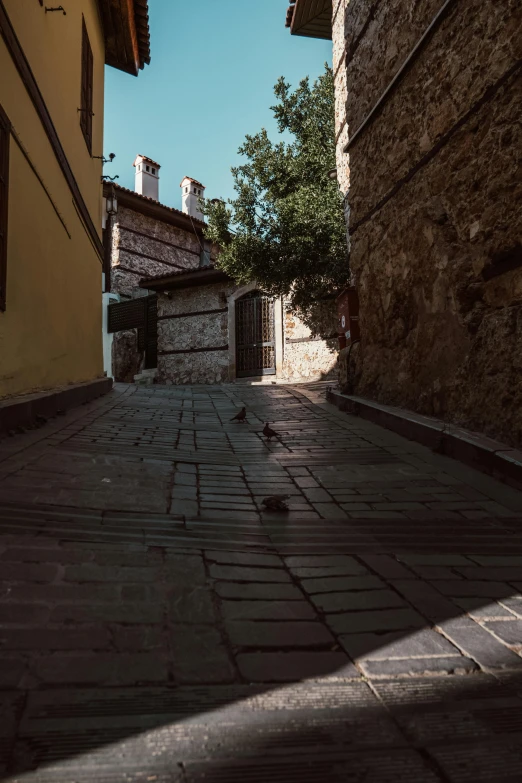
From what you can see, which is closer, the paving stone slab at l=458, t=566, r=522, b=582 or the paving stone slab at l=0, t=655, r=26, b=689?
the paving stone slab at l=0, t=655, r=26, b=689

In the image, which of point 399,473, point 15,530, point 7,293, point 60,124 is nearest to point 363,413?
point 399,473

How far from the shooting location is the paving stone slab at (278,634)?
1619 millimetres

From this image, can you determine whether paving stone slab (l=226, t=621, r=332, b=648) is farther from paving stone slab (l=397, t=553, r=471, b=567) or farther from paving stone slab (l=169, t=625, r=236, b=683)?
paving stone slab (l=397, t=553, r=471, b=567)

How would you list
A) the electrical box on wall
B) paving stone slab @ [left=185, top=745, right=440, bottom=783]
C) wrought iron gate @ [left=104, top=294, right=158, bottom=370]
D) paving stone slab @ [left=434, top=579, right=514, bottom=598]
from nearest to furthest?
paving stone slab @ [left=185, top=745, right=440, bottom=783], paving stone slab @ [left=434, top=579, right=514, bottom=598], the electrical box on wall, wrought iron gate @ [left=104, top=294, right=158, bottom=370]

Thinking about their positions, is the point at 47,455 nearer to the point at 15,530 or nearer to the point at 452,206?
the point at 15,530

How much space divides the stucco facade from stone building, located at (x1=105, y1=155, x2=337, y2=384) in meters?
7.05

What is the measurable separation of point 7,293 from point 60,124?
331 centimetres

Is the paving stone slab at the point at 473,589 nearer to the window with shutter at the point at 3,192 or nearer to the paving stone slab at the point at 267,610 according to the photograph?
the paving stone slab at the point at 267,610

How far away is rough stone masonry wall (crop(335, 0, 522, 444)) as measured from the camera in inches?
162

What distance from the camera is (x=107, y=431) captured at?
5.24 metres

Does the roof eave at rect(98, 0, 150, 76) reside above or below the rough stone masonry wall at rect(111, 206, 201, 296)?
above

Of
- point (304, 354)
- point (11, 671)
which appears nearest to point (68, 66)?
point (11, 671)

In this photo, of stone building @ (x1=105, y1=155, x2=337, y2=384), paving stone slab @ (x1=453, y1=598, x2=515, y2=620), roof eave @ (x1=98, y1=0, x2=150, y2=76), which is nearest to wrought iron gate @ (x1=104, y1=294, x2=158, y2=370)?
stone building @ (x1=105, y1=155, x2=337, y2=384)

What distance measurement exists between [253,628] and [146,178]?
22.5 meters
